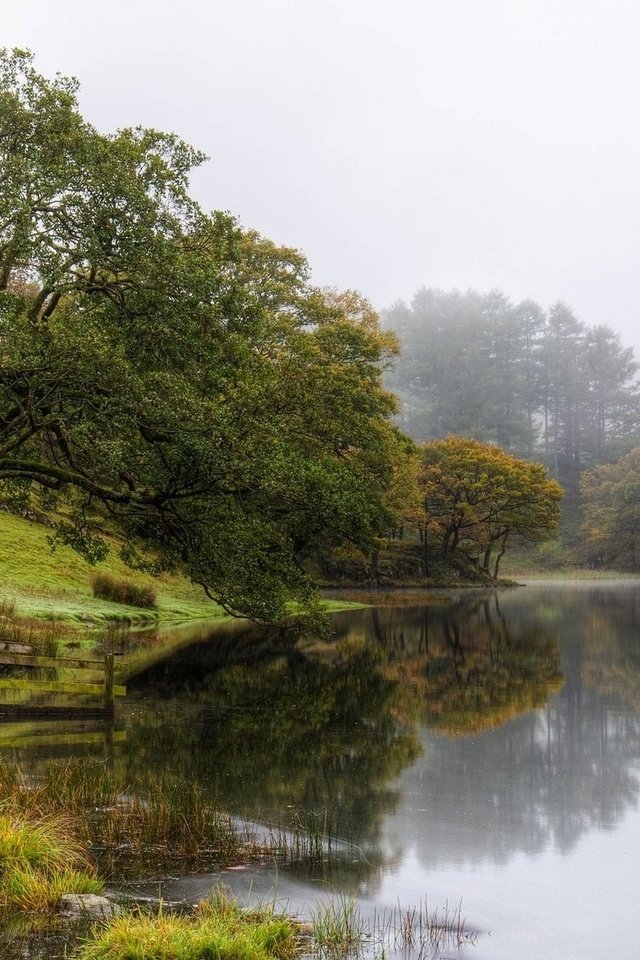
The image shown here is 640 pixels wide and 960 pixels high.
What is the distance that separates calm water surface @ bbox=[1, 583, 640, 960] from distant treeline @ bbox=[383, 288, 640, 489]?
89370mm

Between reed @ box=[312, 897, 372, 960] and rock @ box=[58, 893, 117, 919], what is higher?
rock @ box=[58, 893, 117, 919]

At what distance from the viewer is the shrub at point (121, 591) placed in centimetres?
3375

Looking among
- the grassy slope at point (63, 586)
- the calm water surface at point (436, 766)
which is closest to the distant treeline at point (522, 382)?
the grassy slope at point (63, 586)

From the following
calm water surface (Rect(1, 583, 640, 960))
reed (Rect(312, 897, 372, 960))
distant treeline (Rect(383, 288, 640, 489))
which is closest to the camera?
reed (Rect(312, 897, 372, 960))

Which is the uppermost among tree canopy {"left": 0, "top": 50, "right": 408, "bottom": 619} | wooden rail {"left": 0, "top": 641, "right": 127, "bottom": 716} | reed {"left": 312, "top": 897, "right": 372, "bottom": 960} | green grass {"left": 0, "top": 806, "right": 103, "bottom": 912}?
tree canopy {"left": 0, "top": 50, "right": 408, "bottom": 619}

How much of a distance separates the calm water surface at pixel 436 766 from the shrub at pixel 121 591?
19.2ft

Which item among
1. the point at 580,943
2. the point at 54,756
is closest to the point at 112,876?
the point at 580,943

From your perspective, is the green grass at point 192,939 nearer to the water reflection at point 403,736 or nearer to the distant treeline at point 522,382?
the water reflection at point 403,736

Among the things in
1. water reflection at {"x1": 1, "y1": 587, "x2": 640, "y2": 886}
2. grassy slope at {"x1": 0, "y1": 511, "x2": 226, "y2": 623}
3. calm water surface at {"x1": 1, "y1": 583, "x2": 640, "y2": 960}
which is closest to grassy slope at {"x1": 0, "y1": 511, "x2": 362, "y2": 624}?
grassy slope at {"x1": 0, "y1": 511, "x2": 226, "y2": 623}

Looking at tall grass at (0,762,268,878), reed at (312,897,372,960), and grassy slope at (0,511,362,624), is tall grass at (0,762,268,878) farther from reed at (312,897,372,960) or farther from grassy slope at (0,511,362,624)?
grassy slope at (0,511,362,624)

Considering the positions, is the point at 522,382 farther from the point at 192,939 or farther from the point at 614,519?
the point at 192,939

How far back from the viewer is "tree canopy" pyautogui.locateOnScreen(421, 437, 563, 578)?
2638 inches

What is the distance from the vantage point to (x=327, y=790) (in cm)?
1291

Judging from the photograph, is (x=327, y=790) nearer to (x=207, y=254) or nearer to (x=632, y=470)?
(x=207, y=254)
